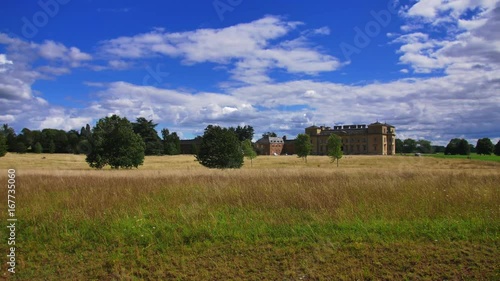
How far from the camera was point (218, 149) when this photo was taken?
32625mm

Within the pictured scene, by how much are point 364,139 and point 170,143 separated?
90342 millimetres

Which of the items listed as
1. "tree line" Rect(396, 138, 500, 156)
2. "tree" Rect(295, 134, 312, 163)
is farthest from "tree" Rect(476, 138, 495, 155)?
"tree" Rect(295, 134, 312, 163)

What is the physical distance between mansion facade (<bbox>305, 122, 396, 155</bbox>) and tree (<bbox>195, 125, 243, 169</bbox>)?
453ft

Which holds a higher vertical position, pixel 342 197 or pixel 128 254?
pixel 342 197

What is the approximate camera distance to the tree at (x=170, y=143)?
132m

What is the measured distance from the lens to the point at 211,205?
8.86 m

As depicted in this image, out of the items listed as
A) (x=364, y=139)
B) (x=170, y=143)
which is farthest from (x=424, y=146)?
(x=170, y=143)

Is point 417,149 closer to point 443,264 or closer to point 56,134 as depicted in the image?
point 56,134

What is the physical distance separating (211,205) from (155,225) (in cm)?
168

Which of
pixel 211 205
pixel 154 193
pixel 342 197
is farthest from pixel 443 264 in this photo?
pixel 154 193

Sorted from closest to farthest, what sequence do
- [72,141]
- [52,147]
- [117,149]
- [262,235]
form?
[262,235] → [117,149] → [52,147] → [72,141]

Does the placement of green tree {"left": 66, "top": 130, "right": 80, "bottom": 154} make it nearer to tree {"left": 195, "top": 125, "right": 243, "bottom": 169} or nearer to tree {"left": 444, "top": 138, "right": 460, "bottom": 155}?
tree {"left": 195, "top": 125, "right": 243, "bottom": 169}

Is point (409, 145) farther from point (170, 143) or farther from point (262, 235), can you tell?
point (262, 235)

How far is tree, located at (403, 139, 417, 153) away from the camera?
190825 millimetres
